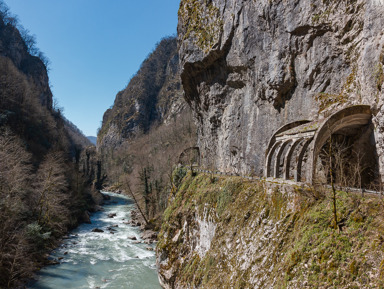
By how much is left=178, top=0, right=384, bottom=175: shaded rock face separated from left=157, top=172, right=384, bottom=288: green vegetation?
5293mm

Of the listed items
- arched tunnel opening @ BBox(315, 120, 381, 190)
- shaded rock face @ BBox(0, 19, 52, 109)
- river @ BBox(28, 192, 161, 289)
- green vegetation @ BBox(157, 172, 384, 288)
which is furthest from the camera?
shaded rock face @ BBox(0, 19, 52, 109)

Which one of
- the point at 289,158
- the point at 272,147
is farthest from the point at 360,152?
the point at 272,147

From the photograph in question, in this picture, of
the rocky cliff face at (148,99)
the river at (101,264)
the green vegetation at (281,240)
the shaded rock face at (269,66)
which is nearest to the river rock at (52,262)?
the river at (101,264)

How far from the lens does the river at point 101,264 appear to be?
51.8 ft

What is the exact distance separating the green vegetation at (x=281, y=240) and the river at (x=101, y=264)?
4.06 m

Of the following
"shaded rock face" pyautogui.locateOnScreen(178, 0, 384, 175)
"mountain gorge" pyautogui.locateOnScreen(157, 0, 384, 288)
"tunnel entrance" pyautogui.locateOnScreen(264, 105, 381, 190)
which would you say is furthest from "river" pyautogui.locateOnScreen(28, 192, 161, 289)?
"tunnel entrance" pyautogui.locateOnScreen(264, 105, 381, 190)

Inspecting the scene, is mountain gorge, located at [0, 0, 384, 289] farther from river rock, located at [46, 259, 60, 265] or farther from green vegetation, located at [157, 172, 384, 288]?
river rock, located at [46, 259, 60, 265]

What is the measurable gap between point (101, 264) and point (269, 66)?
2136cm

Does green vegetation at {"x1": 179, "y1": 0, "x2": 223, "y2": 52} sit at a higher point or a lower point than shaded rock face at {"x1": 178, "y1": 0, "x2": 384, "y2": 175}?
higher

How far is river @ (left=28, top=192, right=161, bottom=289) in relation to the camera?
51.8 feet

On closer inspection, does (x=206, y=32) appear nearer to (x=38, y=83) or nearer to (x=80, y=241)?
(x=80, y=241)

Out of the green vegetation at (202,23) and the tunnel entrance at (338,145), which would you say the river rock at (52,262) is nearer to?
the tunnel entrance at (338,145)

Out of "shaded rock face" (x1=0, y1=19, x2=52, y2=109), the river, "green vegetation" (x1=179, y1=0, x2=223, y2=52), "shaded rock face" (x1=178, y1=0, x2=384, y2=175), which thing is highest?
"shaded rock face" (x1=0, y1=19, x2=52, y2=109)

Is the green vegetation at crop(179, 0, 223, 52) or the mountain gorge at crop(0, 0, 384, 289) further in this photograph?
the green vegetation at crop(179, 0, 223, 52)
